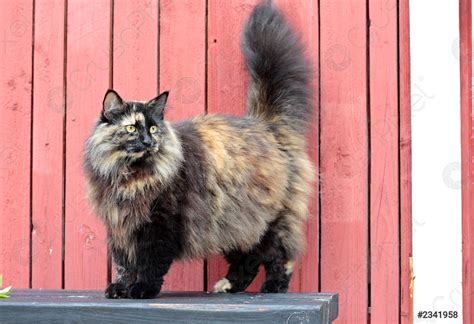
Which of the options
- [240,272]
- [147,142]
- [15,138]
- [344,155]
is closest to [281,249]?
[240,272]

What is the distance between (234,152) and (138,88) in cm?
67

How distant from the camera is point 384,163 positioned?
3332mm

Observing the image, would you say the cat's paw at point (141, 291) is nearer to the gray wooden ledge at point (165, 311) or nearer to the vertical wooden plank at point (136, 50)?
the gray wooden ledge at point (165, 311)

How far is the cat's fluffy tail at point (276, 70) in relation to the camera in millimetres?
3289

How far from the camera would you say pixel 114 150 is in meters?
2.80

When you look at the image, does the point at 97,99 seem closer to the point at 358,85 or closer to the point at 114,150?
the point at 114,150

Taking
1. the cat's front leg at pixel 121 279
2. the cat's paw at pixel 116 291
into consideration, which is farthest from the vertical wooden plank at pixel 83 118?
the cat's paw at pixel 116 291

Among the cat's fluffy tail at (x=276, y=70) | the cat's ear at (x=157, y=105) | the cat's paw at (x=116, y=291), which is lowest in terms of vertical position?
the cat's paw at (x=116, y=291)

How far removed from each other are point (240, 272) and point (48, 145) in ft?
3.52

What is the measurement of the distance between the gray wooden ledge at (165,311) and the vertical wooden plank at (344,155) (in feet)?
2.38

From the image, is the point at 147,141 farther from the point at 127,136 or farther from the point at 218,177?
the point at 218,177

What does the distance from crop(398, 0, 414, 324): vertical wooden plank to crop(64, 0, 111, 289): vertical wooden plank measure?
1.33 m

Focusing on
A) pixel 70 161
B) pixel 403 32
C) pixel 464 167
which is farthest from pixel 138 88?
pixel 464 167

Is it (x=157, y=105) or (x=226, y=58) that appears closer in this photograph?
(x=157, y=105)
